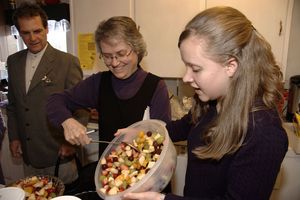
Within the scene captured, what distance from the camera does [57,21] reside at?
2.49m

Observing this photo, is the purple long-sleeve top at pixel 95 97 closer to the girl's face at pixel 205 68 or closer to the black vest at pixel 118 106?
the black vest at pixel 118 106

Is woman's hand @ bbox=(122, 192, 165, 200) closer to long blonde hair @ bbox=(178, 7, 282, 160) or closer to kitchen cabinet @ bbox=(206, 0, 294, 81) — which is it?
long blonde hair @ bbox=(178, 7, 282, 160)

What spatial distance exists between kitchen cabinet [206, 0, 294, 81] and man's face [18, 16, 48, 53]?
1.10 m

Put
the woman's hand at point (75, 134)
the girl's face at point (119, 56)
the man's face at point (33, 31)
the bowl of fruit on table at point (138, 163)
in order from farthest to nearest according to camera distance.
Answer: the man's face at point (33, 31)
the girl's face at point (119, 56)
the woman's hand at point (75, 134)
the bowl of fruit on table at point (138, 163)

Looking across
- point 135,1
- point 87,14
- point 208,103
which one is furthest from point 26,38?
point 208,103

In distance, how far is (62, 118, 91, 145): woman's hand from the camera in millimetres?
1015

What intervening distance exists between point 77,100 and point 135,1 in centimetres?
93

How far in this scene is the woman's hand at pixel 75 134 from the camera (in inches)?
39.9

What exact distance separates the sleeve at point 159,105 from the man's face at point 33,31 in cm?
89

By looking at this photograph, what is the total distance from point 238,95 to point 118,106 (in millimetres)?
631

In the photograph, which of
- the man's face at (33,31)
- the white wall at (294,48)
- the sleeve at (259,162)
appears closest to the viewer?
the sleeve at (259,162)

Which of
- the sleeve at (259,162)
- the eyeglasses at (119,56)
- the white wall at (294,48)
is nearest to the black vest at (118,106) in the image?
the eyeglasses at (119,56)

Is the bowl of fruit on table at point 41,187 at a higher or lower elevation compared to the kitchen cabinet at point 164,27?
lower

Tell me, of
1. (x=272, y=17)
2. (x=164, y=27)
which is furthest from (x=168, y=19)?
(x=272, y=17)
